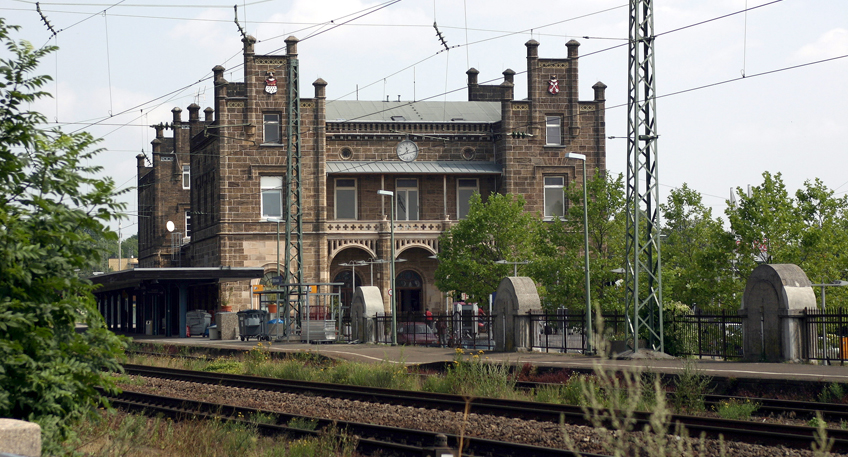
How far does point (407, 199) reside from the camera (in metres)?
57.8

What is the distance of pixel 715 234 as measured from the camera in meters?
39.4

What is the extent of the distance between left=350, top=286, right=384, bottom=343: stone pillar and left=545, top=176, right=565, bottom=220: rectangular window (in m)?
19.0

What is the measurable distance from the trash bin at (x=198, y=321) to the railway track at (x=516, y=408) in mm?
26989

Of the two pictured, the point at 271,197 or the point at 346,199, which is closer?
the point at 271,197

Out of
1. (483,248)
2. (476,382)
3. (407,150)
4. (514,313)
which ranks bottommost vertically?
(476,382)

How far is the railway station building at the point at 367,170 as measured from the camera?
5422cm

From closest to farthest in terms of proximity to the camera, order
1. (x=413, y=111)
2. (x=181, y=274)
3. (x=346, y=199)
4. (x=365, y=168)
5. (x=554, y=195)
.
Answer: (x=181, y=274) < (x=365, y=168) < (x=554, y=195) < (x=346, y=199) < (x=413, y=111)

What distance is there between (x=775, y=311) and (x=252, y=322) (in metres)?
26.0

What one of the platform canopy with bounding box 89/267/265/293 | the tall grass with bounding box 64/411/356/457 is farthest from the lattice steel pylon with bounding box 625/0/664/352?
the platform canopy with bounding box 89/267/265/293

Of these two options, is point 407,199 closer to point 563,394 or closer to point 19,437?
point 563,394

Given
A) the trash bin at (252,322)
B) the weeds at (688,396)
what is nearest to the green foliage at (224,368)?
the weeds at (688,396)

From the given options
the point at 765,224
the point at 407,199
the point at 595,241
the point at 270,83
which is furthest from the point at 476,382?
the point at 407,199

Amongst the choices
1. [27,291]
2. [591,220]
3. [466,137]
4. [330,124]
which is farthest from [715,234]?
[27,291]

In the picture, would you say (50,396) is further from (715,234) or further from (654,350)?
(715,234)
